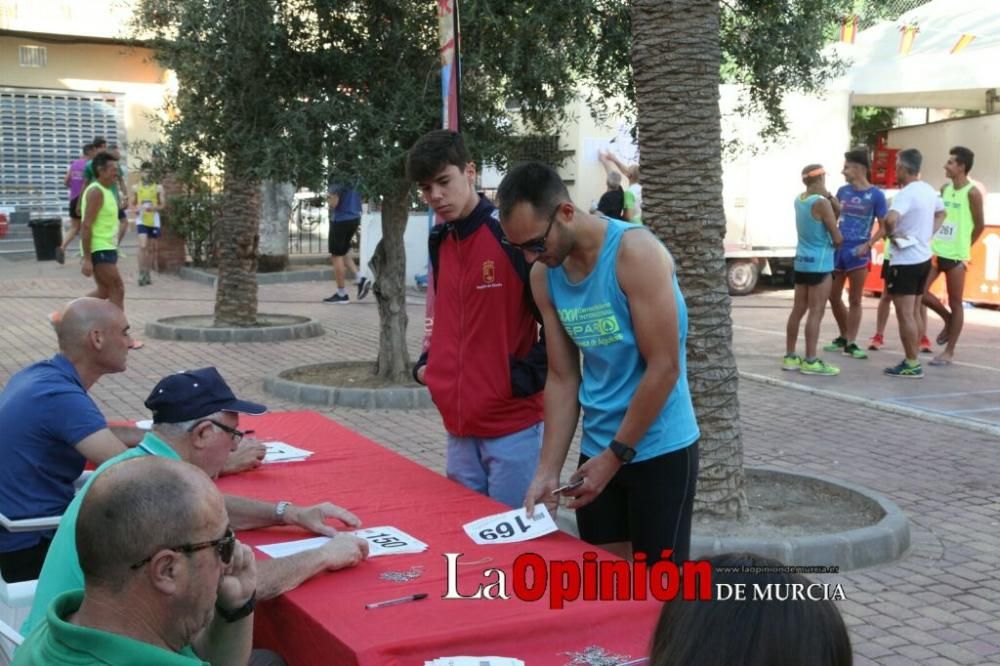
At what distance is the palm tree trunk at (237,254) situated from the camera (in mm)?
12555

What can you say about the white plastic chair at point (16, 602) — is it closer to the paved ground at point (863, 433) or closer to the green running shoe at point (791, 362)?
the paved ground at point (863, 433)

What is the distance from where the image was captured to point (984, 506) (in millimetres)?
6652

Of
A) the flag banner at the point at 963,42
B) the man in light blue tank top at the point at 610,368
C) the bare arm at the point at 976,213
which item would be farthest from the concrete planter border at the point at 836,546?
the flag banner at the point at 963,42

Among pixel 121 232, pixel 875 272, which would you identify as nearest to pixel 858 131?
pixel 875 272

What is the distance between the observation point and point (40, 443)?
3.83m

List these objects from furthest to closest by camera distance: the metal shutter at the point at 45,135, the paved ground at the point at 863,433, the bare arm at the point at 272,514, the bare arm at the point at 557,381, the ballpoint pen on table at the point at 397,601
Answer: the metal shutter at the point at 45,135 → the paved ground at the point at 863,433 → the bare arm at the point at 557,381 → the bare arm at the point at 272,514 → the ballpoint pen on table at the point at 397,601

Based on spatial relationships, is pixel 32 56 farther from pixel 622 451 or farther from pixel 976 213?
pixel 622 451

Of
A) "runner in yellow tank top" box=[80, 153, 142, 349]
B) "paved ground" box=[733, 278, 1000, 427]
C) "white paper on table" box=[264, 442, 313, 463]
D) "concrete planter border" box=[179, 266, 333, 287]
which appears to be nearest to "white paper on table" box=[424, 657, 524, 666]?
"white paper on table" box=[264, 442, 313, 463]

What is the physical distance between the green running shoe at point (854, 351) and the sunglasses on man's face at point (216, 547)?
392 inches

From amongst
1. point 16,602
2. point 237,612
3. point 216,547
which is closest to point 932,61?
point 16,602

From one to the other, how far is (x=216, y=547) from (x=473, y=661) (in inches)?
27.0

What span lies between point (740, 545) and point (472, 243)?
215cm

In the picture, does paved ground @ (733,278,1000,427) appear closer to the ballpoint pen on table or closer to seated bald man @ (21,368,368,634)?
seated bald man @ (21,368,368,634)

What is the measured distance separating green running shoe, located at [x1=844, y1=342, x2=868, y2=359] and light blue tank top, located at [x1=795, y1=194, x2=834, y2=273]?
1.41 metres
